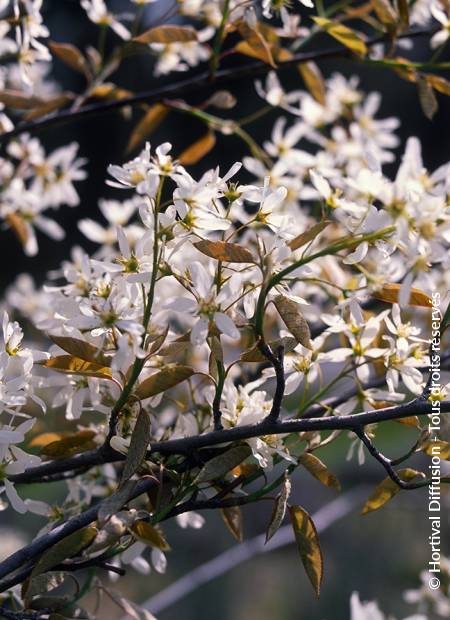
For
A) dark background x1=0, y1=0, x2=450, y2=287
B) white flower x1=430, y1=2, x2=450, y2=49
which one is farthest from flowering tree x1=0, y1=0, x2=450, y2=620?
dark background x1=0, y1=0, x2=450, y2=287

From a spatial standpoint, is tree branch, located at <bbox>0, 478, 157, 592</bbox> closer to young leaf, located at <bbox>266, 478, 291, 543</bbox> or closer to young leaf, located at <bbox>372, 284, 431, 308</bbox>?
young leaf, located at <bbox>266, 478, 291, 543</bbox>

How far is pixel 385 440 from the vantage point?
5.85 meters

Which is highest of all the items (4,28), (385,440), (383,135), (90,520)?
(4,28)

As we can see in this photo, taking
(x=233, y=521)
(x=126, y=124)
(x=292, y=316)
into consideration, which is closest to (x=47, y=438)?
(x=233, y=521)

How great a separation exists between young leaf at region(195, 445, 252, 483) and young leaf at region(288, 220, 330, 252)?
0.48 feet

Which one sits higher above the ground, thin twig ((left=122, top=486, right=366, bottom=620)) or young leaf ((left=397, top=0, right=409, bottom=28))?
young leaf ((left=397, top=0, right=409, bottom=28))

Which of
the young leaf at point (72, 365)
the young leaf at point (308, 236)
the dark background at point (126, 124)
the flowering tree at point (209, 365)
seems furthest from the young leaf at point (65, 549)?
the dark background at point (126, 124)

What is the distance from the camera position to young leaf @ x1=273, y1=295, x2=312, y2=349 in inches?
22.4

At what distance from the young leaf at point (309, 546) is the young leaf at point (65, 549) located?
0.16 m

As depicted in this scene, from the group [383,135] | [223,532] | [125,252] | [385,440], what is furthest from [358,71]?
[125,252]

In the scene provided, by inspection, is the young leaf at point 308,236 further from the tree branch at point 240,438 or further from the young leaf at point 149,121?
the young leaf at point 149,121

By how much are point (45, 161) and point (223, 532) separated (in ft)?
10.1

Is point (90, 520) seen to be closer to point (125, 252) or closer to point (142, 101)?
point (125, 252)

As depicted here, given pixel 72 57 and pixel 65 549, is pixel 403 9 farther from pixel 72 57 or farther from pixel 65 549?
pixel 65 549
